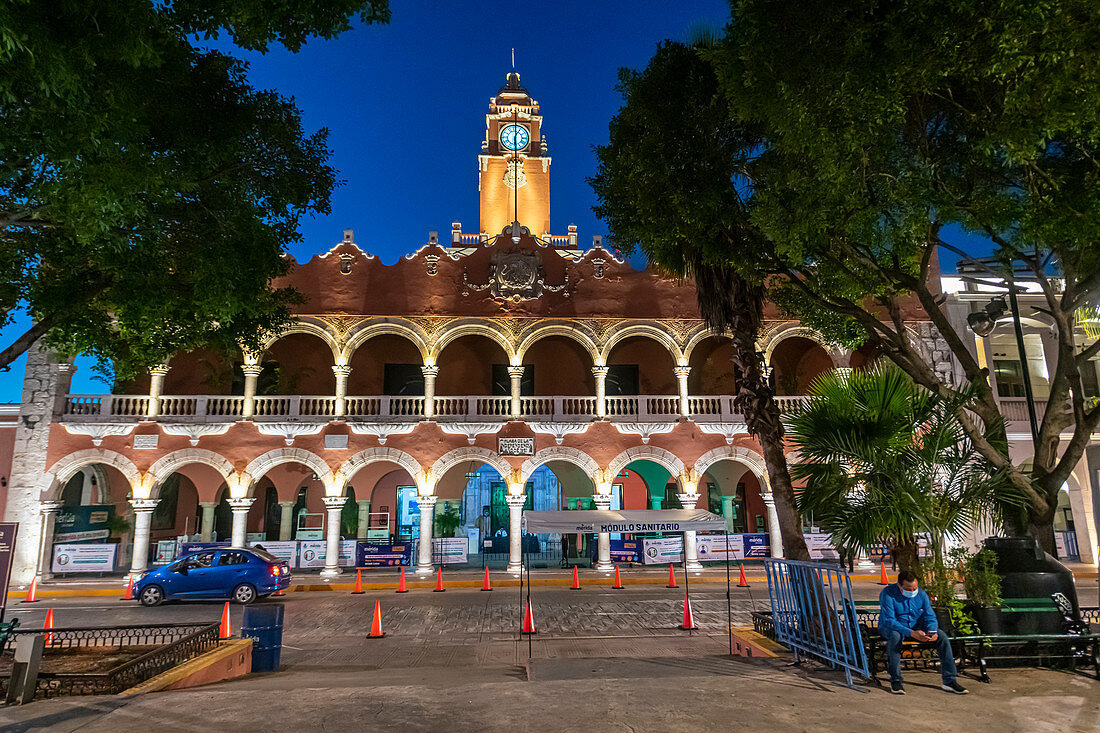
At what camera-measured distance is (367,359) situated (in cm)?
2278

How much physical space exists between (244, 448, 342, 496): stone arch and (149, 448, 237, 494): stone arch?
586 mm

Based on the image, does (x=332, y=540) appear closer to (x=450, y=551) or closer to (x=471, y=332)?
(x=450, y=551)

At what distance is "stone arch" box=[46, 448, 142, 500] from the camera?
733 inches

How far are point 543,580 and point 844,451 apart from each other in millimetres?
11948

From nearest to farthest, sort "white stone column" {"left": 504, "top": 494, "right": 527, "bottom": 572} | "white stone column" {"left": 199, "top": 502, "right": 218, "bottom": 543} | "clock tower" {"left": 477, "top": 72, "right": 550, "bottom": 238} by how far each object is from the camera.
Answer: "white stone column" {"left": 504, "top": 494, "right": 527, "bottom": 572} < "white stone column" {"left": 199, "top": 502, "right": 218, "bottom": 543} < "clock tower" {"left": 477, "top": 72, "right": 550, "bottom": 238}

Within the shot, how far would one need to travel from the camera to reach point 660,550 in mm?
20297

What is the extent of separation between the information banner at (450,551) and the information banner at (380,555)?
109 centimetres

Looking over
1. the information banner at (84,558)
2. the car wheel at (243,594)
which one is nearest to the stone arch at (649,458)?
the car wheel at (243,594)

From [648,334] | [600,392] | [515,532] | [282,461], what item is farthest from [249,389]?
[648,334]

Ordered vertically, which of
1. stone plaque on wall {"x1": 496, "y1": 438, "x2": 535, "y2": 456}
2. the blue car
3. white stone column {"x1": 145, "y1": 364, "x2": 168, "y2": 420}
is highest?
white stone column {"x1": 145, "y1": 364, "x2": 168, "y2": 420}

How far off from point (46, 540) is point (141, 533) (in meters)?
2.72

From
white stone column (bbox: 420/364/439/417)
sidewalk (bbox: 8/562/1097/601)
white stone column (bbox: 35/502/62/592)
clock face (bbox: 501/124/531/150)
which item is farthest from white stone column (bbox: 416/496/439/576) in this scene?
clock face (bbox: 501/124/531/150)

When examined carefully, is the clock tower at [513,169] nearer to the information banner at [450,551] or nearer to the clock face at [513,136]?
the clock face at [513,136]

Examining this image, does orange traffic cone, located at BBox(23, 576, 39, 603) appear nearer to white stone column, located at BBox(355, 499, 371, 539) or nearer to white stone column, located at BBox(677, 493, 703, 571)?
white stone column, located at BBox(355, 499, 371, 539)
